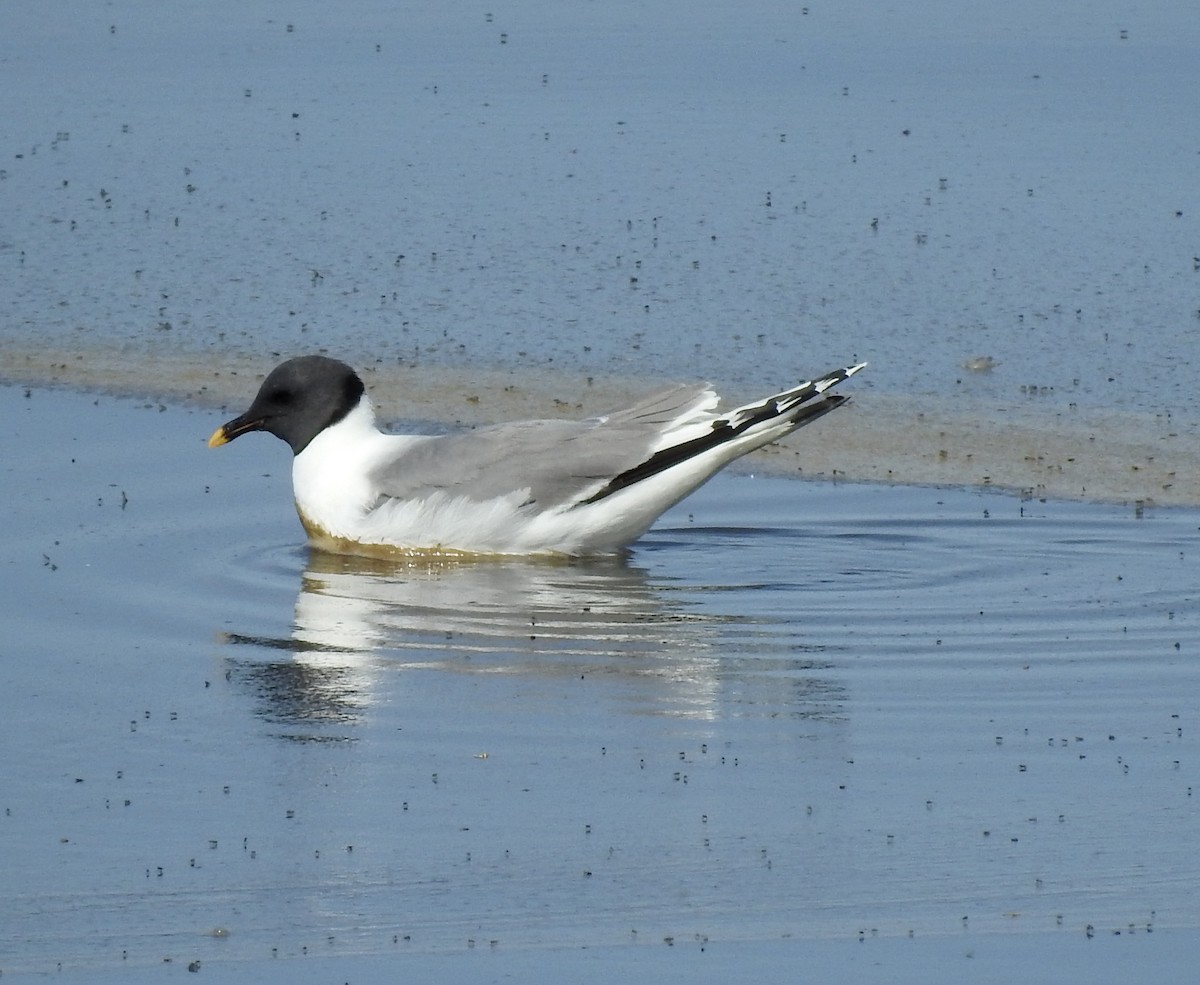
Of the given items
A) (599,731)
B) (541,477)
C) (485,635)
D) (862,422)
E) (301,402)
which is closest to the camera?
(599,731)

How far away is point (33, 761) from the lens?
266 inches

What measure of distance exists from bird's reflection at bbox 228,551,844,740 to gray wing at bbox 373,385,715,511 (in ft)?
0.98

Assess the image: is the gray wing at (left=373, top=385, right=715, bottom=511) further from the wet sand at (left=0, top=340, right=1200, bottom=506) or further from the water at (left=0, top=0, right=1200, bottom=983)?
the wet sand at (left=0, top=340, right=1200, bottom=506)

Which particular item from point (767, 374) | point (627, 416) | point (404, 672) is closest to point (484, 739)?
point (404, 672)

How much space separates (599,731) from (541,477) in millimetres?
2754

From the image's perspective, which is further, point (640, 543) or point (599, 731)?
point (640, 543)

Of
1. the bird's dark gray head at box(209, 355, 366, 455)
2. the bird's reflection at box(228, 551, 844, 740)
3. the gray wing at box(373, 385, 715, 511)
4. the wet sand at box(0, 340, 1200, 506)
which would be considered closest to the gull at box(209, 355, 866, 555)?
the gray wing at box(373, 385, 715, 511)

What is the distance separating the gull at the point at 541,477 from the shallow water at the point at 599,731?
194mm

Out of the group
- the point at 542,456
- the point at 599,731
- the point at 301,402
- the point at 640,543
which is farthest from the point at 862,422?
the point at 599,731

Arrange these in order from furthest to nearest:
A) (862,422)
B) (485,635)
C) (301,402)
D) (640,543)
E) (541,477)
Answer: (862,422) < (301,402) < (640,543) < (541,477) < (485,635)

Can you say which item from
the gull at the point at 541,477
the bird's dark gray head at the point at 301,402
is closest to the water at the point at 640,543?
the gull at the point at 541,477

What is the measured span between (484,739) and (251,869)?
1.17m

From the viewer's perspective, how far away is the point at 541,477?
31.6 feet

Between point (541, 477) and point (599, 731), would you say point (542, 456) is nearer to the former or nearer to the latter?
point (541, 477)
